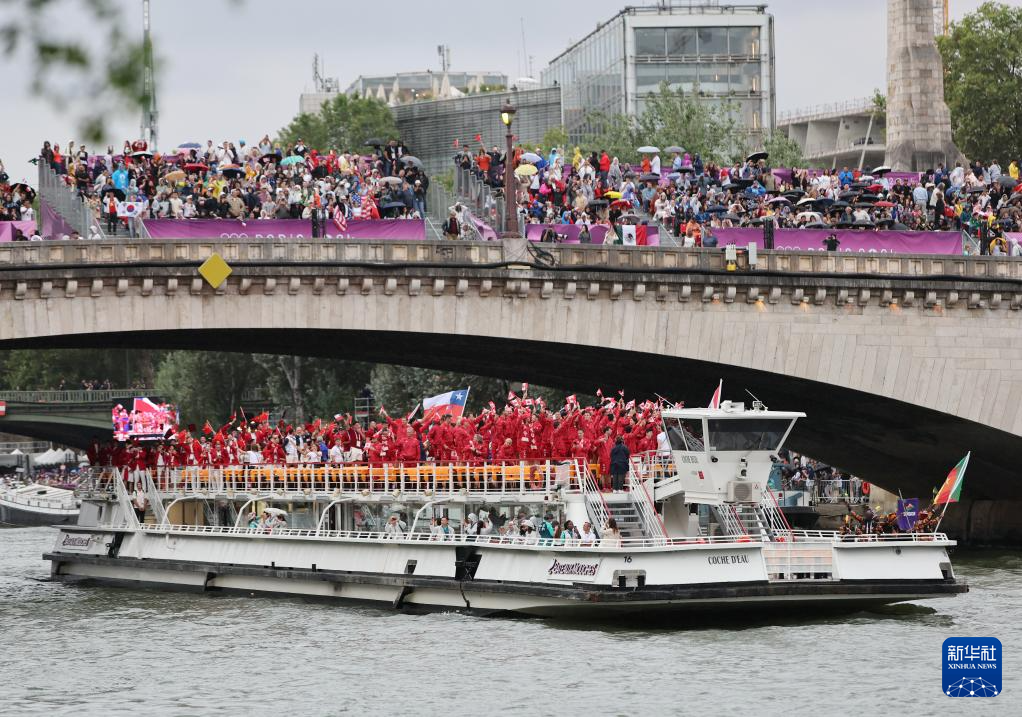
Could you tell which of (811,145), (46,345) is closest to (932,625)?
(46,345)

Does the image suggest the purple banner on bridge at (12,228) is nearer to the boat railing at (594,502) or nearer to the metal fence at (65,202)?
the metal fence at (65,202)

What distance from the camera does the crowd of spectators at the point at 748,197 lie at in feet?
165

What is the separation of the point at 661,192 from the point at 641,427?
14810mm

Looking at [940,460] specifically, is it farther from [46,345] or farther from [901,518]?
[46,345]

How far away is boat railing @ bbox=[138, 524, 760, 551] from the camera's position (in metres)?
34.2

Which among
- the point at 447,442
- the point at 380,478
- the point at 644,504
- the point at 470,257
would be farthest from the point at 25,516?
the point at 644,504

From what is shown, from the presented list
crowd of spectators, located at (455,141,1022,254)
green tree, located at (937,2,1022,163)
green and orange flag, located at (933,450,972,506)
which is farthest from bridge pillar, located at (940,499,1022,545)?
green tree, located at (937,2,1022,163)

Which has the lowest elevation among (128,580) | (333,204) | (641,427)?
(128,580)

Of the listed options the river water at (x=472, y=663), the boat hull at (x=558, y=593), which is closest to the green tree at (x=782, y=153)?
the river water at (x=472, y=663)

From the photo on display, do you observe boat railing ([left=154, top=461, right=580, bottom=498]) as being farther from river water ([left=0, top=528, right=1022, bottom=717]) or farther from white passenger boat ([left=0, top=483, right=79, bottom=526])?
white passenger boat ([left=0, top=483, right=79, bottom=526])

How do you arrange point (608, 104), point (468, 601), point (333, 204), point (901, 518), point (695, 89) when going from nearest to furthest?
point (468, 601) → point (901, 518) → point (333, 204) → point (695, 89) → point (608, 104)

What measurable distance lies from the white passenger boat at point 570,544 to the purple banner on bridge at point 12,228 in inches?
288

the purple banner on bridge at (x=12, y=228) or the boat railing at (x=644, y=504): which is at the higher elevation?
the purple banner on bridge at (x=12, y=228)

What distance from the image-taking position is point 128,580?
46.0 m
